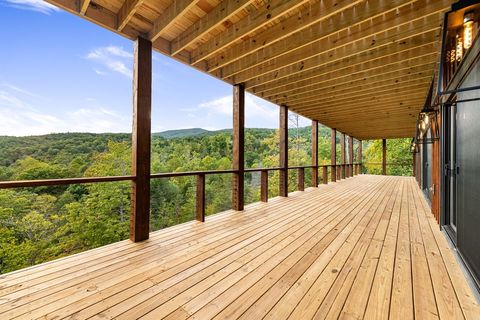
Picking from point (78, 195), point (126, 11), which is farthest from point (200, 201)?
point (78, 195)

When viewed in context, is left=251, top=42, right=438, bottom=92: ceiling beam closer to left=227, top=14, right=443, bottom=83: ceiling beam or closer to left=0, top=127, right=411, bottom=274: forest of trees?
left=227, top=14, right=443, bottom=83: ceiling beam

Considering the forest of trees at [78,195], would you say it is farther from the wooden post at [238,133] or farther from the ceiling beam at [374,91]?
the ceiling beam at [374,91]

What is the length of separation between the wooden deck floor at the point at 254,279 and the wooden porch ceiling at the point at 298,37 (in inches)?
106

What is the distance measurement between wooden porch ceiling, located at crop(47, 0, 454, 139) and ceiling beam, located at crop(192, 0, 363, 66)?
11mm

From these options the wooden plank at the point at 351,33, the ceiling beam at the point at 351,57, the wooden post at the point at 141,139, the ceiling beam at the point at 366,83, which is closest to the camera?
the wooden plank at the point at 351,33

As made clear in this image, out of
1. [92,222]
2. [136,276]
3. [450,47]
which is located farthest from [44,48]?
[450,47]

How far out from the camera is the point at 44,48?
55.0 ft

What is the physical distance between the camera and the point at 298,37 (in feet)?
10.00

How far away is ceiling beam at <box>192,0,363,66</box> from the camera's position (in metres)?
2.34

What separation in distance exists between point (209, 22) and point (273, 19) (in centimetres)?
81

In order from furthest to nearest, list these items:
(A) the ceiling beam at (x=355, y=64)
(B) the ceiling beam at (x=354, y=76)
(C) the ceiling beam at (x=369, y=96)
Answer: (C) the ceiling beam at (x=369, y=96), (B) the ceiling beam at (x=354, y=76), (A) the ceiling beam at (x=355, y=64)

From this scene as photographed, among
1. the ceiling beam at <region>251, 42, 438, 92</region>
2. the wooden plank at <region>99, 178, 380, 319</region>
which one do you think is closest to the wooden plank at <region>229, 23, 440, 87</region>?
the ceiling beam at <region>251, 42, 438, 92</region>

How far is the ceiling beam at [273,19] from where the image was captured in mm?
2342

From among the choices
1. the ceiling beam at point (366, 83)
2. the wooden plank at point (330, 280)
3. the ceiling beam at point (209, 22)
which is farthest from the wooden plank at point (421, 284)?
the ceiling beam at point (209, 22)
